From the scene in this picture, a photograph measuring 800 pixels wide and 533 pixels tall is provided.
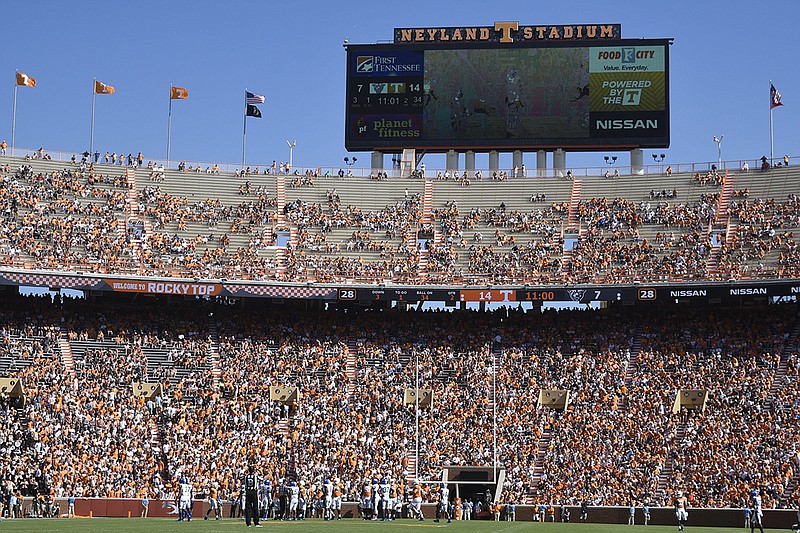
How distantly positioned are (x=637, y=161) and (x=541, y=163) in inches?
219

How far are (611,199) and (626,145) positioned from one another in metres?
3.44

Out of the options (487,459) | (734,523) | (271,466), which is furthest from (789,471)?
(271,466)

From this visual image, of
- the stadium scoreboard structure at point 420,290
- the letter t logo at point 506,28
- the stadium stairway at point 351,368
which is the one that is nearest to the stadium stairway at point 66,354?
the stadium scoreboard structure at point 420,290

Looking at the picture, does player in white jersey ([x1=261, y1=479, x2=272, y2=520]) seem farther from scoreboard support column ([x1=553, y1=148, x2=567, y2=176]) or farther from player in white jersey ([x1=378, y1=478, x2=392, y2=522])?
scoreboard support column ([x1=553, y1=148, x2=567, y2=176])

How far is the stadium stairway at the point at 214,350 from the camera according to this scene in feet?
189

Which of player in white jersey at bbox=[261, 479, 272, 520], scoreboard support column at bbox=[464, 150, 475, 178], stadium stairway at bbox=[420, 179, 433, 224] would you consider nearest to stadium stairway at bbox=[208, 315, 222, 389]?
stadium stairway at bbox=[420, 179, 433, 224]

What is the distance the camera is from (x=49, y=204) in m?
64.6

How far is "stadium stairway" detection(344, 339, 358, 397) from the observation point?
57.4 metres

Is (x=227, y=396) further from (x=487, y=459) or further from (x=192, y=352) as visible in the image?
(x=487, y=459)

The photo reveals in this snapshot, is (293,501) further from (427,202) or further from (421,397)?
(427,202)

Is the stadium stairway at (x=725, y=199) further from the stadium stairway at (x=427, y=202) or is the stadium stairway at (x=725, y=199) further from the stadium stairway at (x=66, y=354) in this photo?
the stadium stairway at (x=66, y=354)

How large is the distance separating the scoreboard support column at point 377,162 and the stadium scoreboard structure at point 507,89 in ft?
3.78

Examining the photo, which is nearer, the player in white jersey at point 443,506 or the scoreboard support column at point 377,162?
the player in white jersey at point 443,506

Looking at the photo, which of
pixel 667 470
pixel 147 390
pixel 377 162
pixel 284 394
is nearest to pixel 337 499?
pixel 284 394
